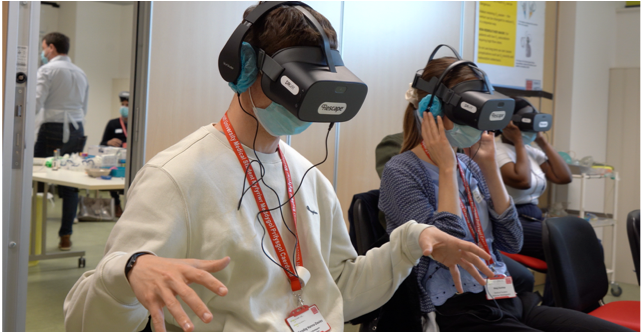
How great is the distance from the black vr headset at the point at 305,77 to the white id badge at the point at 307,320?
18.0 inches

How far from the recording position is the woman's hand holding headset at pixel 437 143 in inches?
71.7

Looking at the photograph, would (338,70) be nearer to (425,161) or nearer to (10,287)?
(425,161)

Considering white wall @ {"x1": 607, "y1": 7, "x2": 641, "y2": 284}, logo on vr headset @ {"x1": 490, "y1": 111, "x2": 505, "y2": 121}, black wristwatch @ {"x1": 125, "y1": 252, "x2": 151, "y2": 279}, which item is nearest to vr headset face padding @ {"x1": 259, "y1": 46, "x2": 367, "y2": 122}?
black wristwatch @ {"x1": 125, "y1": 252, "x2": 151, "y2": 279}

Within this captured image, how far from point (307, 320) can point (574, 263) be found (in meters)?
1.49

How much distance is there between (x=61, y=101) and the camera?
4480 millimetres

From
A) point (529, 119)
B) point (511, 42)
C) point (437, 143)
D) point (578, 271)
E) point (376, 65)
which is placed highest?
point (511, 42)

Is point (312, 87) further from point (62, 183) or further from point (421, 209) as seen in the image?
point (62, 183)

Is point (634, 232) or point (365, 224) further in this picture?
point (634, 232)

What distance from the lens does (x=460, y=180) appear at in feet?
6.44

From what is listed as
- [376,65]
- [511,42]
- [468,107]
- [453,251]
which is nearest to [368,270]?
[453,251]

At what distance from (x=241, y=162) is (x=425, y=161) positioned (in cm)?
95

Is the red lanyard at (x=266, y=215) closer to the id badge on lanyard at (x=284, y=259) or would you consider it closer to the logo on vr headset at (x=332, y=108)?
the id badge on lanyard at (x=284, y=259)

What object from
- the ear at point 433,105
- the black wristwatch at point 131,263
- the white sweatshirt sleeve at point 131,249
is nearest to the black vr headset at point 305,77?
the white sweatshirt sleeve at point 131,249

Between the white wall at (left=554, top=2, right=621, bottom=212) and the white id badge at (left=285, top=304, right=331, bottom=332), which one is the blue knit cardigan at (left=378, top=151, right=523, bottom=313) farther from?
the white wall at (left=554, top=2, right=621, bottom=212)
